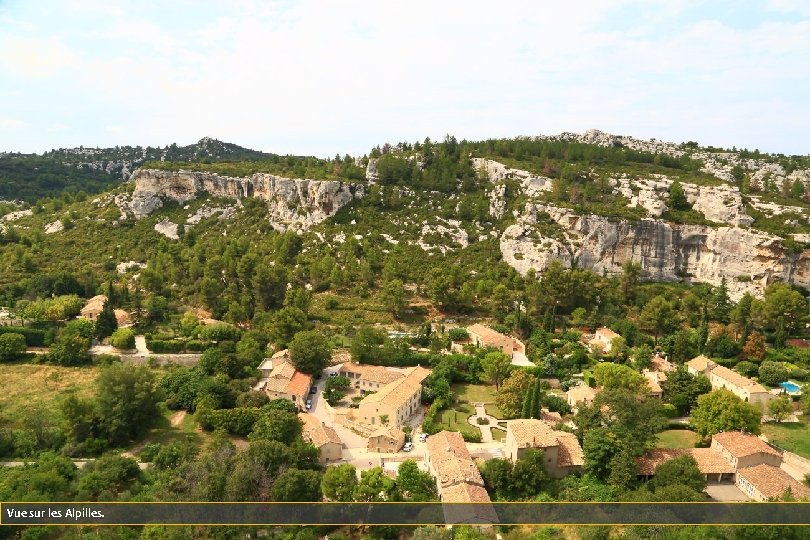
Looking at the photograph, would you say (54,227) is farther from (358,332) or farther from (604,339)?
(604,339)

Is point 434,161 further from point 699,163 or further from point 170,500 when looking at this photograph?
point 170,500

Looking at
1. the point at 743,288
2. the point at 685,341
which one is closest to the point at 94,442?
the point at 685,341

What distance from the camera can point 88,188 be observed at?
13175 centimetres

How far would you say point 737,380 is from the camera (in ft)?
135

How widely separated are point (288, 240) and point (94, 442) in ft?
140

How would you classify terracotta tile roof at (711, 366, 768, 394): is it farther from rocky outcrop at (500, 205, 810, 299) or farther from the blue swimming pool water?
rocky outcrop at (500, 205, 810, 299)

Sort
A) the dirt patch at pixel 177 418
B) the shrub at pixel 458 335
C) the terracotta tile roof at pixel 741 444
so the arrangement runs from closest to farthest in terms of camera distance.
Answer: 1. the terracotta tile roof at pixel 741 444
2. the dirt patch at pixel 177 418
3. the shrub at pixel 458 335

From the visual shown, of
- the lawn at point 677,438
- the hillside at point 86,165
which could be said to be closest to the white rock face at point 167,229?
the hillside at point 86,165

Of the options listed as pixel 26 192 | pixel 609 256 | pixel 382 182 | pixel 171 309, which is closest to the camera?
pixel 171 309

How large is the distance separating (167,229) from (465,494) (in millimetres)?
74256

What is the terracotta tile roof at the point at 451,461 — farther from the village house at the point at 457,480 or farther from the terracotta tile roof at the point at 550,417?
the terracotta tile roof at the point at 550,417

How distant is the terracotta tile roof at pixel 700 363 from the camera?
44312 millimetres

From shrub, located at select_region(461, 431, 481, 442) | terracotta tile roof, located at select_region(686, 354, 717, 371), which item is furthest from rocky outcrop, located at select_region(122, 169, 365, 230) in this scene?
terracotta tile roof, located at select_region(686, 354, 717, 371)
